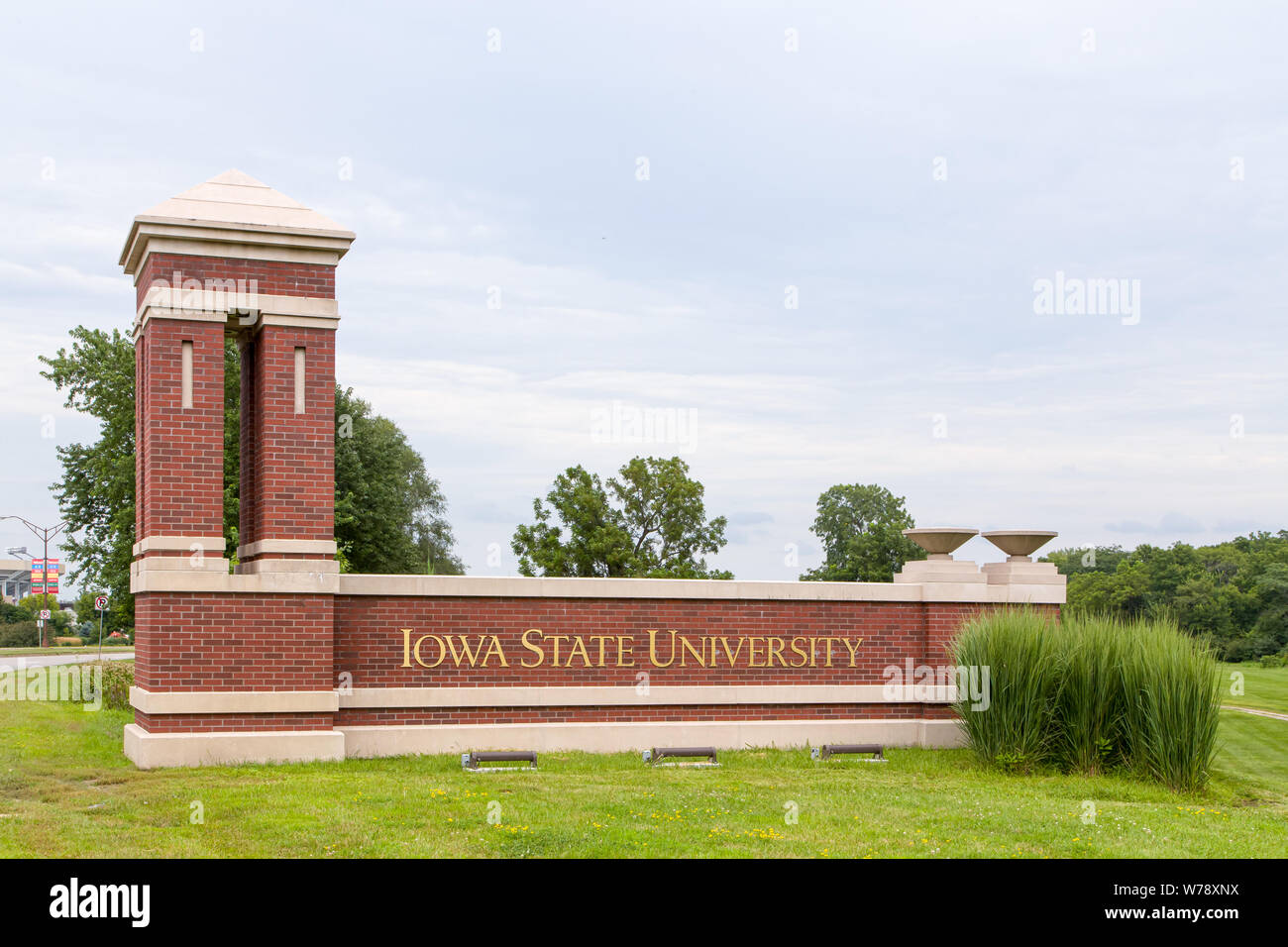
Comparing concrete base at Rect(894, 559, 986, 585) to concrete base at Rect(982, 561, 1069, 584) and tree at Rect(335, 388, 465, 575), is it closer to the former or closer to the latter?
concrete base at Rect(982, 561, 1069, 584)

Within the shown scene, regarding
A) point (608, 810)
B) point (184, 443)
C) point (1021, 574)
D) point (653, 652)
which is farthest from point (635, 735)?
point (184, 443)

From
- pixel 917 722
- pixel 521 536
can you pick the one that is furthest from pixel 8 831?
pixel 521 536

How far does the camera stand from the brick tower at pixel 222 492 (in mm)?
13344

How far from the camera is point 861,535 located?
222ft

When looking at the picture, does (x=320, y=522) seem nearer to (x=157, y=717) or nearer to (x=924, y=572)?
(x=157, y=717)

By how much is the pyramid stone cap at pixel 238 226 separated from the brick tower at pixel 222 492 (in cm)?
2

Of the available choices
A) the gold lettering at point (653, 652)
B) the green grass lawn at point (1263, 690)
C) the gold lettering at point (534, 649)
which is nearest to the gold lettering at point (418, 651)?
the gold lettering at point (534, 649)

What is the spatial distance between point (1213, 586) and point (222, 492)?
172 feet

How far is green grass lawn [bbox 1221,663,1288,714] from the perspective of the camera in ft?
102

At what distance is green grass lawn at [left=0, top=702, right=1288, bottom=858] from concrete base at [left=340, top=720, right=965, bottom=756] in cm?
40

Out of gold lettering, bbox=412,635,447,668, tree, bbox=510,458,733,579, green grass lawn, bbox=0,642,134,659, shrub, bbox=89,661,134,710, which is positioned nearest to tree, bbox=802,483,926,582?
tree, bbox=510,458,733,579

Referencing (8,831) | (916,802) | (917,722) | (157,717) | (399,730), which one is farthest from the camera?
(917,722)
